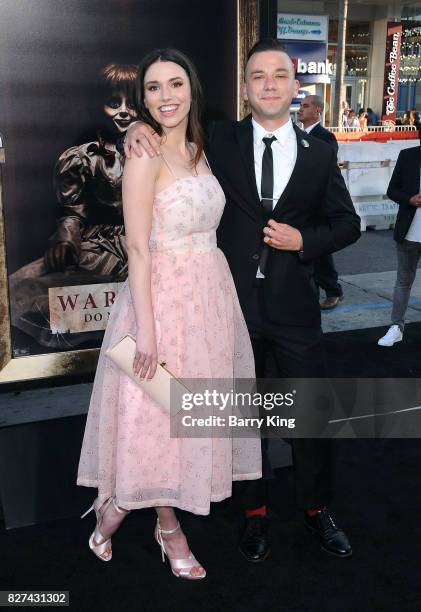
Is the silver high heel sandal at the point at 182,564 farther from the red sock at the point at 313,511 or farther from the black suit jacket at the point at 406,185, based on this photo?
the black suit jacket at the point at 406,185

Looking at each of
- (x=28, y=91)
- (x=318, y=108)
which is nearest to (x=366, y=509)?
(x=28, y=91)

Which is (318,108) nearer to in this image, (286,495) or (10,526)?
(286,495)

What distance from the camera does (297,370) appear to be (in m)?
2.62

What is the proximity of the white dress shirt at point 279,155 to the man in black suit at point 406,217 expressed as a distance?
276 centimetres

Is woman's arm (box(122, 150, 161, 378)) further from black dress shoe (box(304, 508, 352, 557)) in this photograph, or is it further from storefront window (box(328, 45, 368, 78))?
storefront window (box(328, 45, 368, 78))

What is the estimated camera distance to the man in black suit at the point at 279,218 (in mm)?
2447

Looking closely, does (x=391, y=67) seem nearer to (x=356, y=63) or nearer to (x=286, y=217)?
(x=356, y=63)

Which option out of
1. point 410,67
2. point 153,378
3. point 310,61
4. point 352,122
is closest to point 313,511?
point 153,378

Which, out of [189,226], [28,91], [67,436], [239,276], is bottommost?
[67,436]

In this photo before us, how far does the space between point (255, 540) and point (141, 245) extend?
139 centimetres

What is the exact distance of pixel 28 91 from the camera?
2871 millimetres

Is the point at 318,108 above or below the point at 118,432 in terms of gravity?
above

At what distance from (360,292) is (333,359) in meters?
2.02

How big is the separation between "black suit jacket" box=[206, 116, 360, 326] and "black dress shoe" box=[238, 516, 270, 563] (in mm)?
906
